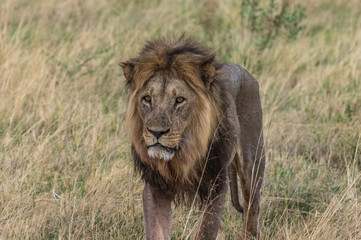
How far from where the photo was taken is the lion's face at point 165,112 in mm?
3865

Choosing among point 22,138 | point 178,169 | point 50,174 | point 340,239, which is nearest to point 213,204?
point 178,169

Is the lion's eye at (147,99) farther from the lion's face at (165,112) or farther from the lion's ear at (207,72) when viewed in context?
the lion's ear at (207,72)

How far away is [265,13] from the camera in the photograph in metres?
8.97

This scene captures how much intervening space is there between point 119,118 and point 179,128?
117 inches

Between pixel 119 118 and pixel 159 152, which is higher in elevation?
pixel 159 152

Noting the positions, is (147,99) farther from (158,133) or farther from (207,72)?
(207,72)

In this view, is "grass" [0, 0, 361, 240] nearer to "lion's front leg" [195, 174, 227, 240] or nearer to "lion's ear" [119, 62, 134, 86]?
"lion's front leg" [195, 174, 227, 240]

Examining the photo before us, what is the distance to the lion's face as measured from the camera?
3.87 m

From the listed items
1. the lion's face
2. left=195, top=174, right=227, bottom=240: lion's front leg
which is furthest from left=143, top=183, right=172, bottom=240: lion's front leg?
the lion's face

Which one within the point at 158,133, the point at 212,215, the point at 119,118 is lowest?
the point at 119,118

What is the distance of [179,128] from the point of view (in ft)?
13.0

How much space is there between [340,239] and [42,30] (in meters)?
5.60

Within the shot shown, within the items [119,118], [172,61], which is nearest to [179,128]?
[172,61]

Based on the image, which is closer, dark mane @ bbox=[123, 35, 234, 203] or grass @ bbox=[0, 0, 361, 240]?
dark mane @ bbox=[123, 35, 234, 203]
